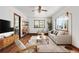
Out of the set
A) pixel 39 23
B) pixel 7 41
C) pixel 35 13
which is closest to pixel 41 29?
pixel 39 23

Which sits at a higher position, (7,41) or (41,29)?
(41,29)

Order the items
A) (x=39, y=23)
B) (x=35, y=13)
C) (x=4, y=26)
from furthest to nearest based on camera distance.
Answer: (x=39, y=23) → (x=35, y=13) → (x=4, y=26)

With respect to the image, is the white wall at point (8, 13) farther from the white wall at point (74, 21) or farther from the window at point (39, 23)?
the white wall at point (74, 21)

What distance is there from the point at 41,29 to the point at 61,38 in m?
0.73

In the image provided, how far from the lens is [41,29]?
11.4ft

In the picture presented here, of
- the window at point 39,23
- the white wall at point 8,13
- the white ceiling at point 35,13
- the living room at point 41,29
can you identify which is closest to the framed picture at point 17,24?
the living room at point 41,29

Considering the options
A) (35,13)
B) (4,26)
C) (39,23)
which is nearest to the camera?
(4,26)

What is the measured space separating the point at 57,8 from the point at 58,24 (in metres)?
0.52

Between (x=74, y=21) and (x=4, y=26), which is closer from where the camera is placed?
(x=4, y=26)

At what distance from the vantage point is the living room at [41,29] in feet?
10.4

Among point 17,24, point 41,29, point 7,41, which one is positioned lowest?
point 7,41

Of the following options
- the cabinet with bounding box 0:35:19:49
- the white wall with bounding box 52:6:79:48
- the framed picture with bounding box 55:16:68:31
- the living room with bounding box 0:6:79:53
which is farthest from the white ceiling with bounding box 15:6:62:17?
the cabinet with bounding box 0:35:19:49

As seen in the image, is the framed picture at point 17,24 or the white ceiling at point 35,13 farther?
the framed picture at point 17,24

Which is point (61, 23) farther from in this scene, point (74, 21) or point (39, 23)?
point (39, 23)
